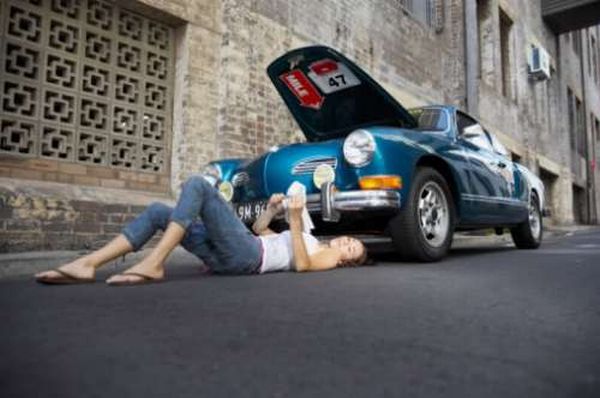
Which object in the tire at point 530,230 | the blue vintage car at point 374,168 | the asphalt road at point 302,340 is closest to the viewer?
the asphalt road at point 302,340

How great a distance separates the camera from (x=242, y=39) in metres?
6.98

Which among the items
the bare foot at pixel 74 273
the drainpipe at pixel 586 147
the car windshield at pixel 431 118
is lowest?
the bare foot at pixel 74 273

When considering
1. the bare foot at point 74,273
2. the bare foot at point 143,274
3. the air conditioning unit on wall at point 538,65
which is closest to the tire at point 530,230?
the bare foot at point 143,274

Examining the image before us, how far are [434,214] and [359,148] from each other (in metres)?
0.97

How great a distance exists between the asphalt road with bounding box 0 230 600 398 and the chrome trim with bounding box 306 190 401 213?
3.03ft

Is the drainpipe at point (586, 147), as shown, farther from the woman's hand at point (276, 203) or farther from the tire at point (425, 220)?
the woman's hand at point (276, 203)

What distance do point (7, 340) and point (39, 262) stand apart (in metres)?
2.49

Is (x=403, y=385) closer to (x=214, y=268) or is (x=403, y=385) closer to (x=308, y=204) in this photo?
(x=214, y=268)

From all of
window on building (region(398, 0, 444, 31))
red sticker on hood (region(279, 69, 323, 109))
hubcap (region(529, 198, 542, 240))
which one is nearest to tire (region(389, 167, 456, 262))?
red sticker on hood (region(279, 69, 323, 109))

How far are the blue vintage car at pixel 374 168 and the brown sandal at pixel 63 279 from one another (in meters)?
1.50

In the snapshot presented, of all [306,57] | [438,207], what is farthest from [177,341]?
[306,57]

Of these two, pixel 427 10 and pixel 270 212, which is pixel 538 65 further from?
pixel 270 212

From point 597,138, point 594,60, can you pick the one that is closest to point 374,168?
point 597,138

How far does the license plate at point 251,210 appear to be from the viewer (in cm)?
395
